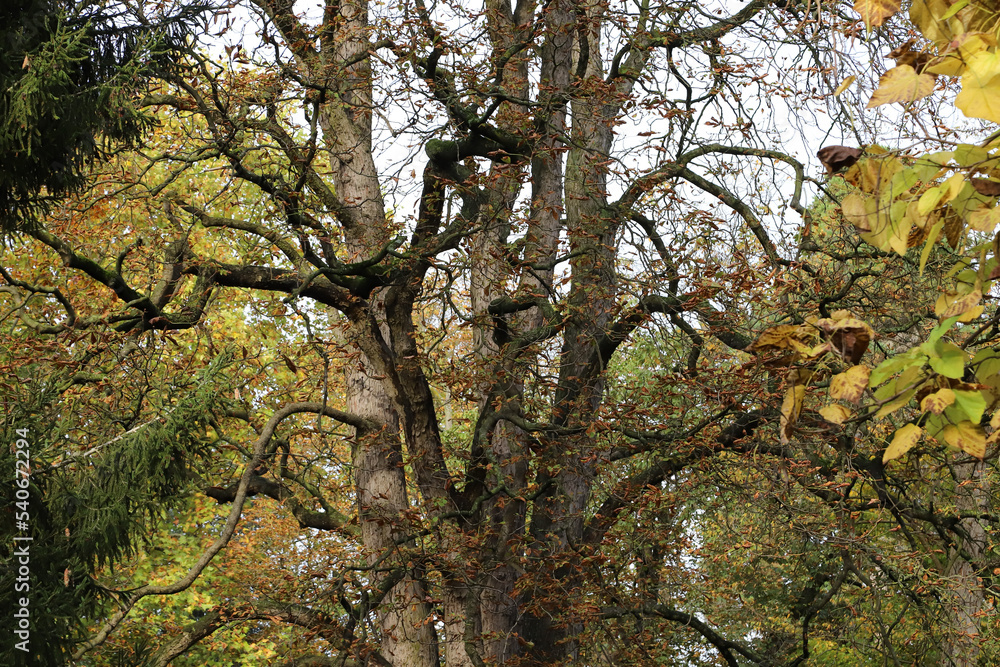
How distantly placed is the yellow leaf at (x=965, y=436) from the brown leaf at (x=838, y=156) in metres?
0.66

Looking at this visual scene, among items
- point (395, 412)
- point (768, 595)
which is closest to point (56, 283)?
point (395, 412)

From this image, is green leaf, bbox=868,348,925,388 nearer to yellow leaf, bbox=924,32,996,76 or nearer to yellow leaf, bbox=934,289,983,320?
yellow leaf, bbox=934,289,983,320

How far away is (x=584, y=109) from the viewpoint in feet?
26.5

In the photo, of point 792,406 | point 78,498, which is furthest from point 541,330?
point 792,406

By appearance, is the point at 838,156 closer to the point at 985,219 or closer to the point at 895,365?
the point at 985,219

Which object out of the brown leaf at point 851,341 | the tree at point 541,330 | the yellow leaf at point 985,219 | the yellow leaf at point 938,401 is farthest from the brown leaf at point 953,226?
the tree at point 541,330

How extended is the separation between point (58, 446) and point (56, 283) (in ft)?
33.1

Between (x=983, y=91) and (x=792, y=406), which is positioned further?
(x=792, y=406)

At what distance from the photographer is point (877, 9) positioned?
2.13m

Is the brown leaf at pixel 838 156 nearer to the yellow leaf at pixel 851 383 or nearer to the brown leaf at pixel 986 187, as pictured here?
the brown leaf at pixel 986 187

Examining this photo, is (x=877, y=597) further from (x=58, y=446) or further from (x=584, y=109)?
(x=58, y=446)

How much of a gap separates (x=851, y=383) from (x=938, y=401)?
0.24m

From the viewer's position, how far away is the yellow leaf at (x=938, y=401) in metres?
1.93
